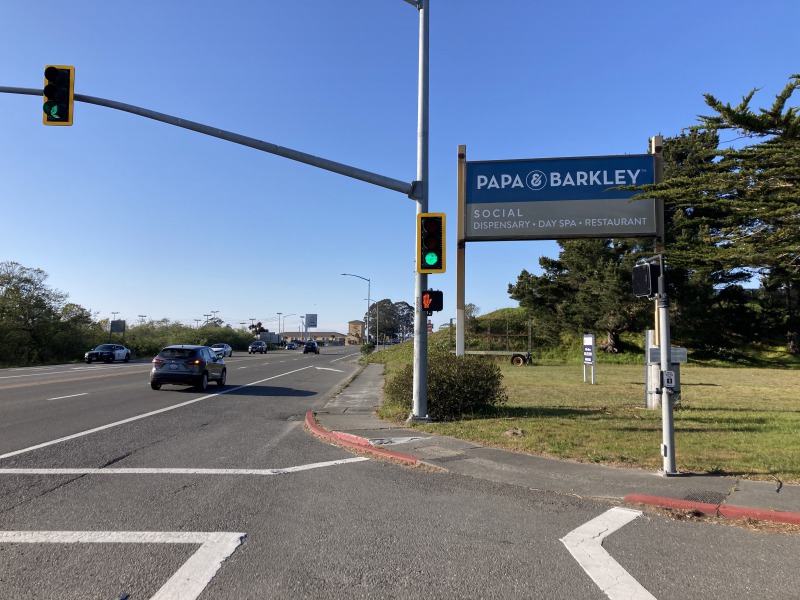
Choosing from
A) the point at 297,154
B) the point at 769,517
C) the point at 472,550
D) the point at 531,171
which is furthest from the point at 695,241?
the point at 472,550

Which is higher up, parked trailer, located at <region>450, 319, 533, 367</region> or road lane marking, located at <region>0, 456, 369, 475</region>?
parked trailer, located at <region>450, 319, 533, 367</region>

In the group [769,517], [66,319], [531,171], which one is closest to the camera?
[769,517]

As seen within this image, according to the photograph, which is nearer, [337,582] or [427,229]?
[337,582]

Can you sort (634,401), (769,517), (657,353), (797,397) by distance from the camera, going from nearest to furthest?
(769,517), (657,353), (634,401), (797,397)

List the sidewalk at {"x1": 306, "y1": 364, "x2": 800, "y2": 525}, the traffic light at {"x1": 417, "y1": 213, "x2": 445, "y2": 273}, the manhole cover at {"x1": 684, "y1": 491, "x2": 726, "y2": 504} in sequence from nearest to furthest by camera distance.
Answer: the sidewalk at {"x1": 306, "y1": 364, "x2": 800, "y2": 525} → the manhole cover at {"x1": 684, "y1": 491, "x2": 726, "y2": 504} → the traffic light at {"x1": 417, "y1": 213, "x2": 445, "y2": 273}

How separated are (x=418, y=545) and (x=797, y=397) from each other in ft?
57.9

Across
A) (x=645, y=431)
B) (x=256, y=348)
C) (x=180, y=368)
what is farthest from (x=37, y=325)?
(x=645, y=431)

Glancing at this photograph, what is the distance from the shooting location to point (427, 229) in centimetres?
1148

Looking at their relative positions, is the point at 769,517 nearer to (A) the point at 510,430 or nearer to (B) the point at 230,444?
(A) the point at 510,430

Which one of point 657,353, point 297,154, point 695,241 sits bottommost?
point 657,353

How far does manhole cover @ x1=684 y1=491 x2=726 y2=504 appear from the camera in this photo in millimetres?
6211

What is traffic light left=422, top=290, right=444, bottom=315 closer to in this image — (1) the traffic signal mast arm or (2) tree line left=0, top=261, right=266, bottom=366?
(1) the traffic signal mast arm

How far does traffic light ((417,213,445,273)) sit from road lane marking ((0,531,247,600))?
7.15m

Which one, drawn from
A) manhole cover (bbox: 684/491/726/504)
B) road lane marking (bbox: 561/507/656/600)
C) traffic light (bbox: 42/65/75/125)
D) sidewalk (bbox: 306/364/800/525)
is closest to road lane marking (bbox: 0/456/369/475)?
sidewalk (bbox: 306/364/800/525)
